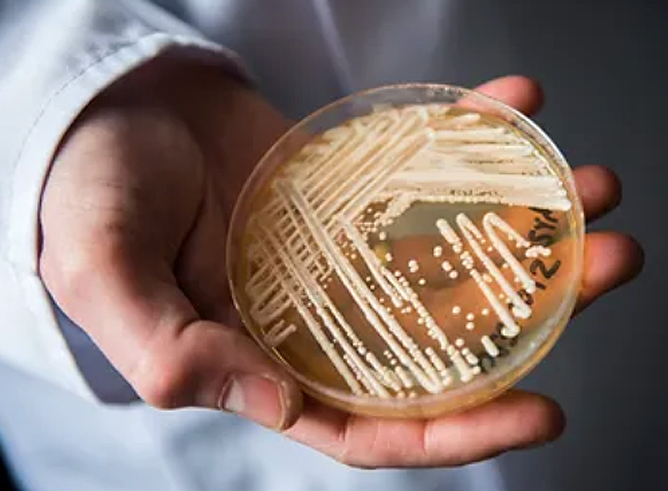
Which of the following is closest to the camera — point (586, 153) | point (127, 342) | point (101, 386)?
point (127, 342)

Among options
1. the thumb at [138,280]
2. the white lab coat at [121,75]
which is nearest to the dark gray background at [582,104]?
the white lab coat at [121,75]

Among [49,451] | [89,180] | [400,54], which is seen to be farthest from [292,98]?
[49,451]

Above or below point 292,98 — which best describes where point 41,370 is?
below

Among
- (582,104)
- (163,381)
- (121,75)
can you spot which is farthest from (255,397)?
(582,104)

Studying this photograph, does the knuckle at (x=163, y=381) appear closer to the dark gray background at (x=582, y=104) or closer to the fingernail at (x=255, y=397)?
the fingernail at (x=255, y=397)

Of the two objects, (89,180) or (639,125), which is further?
(639,125)

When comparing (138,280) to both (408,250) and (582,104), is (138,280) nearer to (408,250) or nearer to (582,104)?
(408,250)

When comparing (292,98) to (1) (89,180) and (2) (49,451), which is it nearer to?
(1) (89,180)
